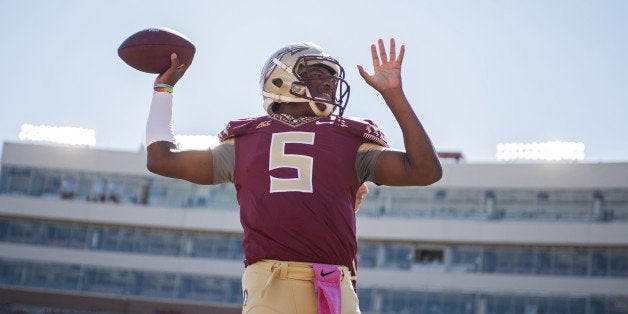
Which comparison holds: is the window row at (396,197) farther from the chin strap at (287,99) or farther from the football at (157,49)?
the chin strap at (287,99)

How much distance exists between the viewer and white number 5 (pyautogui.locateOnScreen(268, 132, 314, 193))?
151 inches

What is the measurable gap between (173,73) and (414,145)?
1293 mm

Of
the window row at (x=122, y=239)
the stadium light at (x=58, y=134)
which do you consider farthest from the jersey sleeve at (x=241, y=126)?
the stadium light at (x=58, y=134)

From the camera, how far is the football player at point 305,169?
A: 3.75 m

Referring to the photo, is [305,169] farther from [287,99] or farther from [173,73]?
[173,73]

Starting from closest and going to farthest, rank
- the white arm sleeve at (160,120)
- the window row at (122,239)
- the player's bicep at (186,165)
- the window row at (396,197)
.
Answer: the player's bicep at (186,165) → the white arm sleeve at (160,120) → the window row at (396,197) → the window row at (122,239)

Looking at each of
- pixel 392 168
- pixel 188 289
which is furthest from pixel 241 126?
pixel 188 289

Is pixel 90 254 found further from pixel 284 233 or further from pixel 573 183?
pixel 284 233

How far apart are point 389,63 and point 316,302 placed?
99cm

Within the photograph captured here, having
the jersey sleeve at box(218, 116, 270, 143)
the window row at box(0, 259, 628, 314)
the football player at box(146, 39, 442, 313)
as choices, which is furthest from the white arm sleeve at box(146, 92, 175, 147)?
the window row at box(0, 259, 628, 314)

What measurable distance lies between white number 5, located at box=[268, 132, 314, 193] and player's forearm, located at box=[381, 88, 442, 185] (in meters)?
0.37

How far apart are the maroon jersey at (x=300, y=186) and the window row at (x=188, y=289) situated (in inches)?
1513

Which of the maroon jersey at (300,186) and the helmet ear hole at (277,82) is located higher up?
the helmet ear hole at (277,82)

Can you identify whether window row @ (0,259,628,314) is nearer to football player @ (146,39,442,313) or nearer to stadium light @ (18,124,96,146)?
stadium light @ (18,124,96,146)
